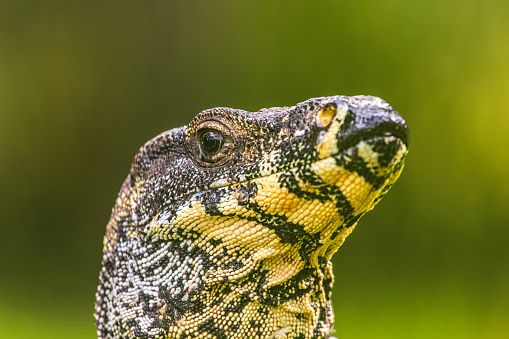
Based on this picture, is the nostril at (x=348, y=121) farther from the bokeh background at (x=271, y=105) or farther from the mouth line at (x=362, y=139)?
the bokeh background at (x=271, y=105)

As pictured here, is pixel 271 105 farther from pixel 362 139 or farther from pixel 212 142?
pixel 362 139

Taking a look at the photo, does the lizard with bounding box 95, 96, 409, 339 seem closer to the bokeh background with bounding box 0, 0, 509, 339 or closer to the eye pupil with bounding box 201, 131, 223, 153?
the eye pupil with bounding box 201, 131, 223, 153

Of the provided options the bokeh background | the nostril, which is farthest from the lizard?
the bokeh background

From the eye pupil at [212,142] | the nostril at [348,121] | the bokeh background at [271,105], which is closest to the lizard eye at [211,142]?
the eye pupil at [212,142]
